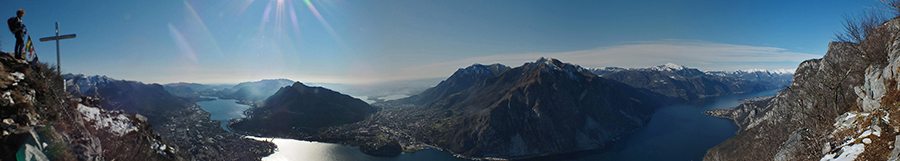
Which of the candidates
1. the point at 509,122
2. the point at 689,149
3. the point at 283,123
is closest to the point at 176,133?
the point at 283,123

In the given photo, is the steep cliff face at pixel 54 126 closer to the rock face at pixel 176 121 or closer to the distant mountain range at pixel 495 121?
the rock face at pixel 176 121

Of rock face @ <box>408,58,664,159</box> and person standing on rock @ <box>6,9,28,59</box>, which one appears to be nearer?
person standing on rock @ <box>6,9,28,59</box>

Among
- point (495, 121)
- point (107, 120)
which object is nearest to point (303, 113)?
point (495, 121)

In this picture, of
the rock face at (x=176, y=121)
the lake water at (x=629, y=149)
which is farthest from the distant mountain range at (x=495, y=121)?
the rock face at (x=176, y=121)

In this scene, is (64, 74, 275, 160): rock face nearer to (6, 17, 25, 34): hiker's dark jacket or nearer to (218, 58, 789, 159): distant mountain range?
(218, 58, 789, 159): distant mountain range

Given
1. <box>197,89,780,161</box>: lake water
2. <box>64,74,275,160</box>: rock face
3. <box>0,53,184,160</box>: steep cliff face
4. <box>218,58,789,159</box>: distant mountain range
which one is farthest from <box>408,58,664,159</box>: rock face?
<box>0,53,184,160</box>: steep cliff face

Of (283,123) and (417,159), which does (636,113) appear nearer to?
(417,159)
